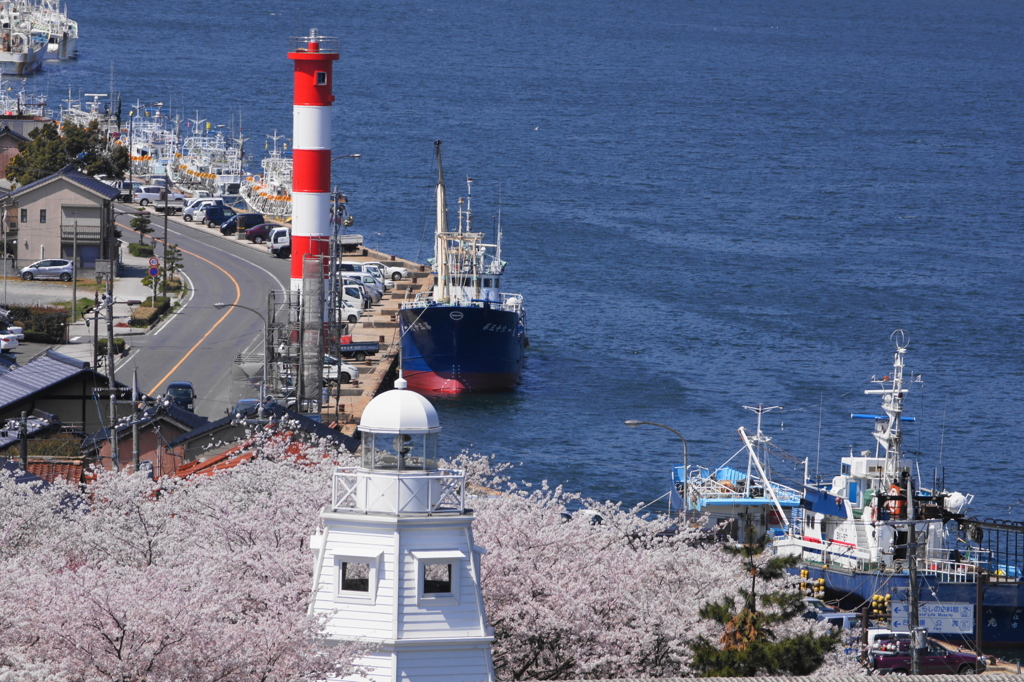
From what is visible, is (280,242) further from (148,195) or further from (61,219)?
(148,195)

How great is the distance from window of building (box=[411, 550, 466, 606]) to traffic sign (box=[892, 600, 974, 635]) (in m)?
22.2

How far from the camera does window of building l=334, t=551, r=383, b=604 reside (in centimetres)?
1906

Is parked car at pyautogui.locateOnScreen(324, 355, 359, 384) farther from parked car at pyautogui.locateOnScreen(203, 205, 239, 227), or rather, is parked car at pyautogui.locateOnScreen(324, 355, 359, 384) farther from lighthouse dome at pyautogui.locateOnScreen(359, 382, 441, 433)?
lighthouse dome at pyautogui.locateOnScreen(359, 382, 441, 433)

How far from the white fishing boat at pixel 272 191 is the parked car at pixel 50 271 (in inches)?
934

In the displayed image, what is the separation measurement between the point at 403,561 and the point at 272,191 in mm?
83780

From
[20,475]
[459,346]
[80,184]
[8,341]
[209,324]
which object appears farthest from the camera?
[80,184]

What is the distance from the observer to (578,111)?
6998 inches

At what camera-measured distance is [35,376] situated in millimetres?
43688

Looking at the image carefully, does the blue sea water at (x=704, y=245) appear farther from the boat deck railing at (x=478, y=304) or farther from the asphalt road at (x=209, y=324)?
the asphalt road at (x=209, y=324)

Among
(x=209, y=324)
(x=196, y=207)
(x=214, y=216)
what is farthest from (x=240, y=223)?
(x=209, y=324)

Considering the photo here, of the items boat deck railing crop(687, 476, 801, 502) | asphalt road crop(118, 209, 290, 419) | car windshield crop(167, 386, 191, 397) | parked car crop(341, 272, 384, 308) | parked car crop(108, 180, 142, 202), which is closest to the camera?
boat deck railing crop(687, 476, 801, 502)

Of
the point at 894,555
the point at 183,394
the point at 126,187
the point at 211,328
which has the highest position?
the point at 126,187

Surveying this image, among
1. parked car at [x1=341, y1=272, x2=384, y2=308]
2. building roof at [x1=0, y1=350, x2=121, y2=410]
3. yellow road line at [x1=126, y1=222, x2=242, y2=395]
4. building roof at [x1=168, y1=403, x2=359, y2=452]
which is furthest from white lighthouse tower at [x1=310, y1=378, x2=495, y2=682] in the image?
parked car at [x1=341, y1=272, x2=384, y2=308]

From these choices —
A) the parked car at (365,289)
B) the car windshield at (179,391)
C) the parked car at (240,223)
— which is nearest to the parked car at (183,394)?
the car windshield at (179,391)
